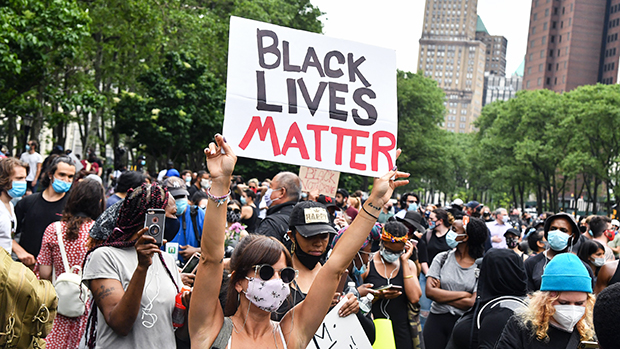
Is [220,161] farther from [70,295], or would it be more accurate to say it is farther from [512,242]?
[512,242]

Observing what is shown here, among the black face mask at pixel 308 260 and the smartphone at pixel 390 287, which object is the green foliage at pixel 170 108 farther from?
the black face mask at pixel 308 260

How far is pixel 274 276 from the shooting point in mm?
2934

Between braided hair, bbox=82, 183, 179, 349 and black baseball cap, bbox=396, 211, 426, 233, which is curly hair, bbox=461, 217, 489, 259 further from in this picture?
braided hair, bbox=82, 183, 179, 349

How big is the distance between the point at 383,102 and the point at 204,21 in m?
27.2

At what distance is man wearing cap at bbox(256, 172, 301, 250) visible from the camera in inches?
216

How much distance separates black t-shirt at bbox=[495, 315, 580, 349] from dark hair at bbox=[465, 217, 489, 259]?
2.18 m

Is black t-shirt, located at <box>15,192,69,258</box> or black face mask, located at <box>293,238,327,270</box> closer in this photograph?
black face mask, located at <box>293,238,327,270</box>

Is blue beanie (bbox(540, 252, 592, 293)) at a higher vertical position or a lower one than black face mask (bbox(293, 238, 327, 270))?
higher

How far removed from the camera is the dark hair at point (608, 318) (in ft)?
7.47

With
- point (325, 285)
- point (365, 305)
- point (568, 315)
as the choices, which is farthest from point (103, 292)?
point (568, 315)

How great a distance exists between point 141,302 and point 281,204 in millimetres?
2757

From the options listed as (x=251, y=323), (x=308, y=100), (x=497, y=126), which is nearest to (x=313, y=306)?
(x=251, y=323)

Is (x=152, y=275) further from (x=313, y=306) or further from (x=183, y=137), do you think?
(x=183, y=137)

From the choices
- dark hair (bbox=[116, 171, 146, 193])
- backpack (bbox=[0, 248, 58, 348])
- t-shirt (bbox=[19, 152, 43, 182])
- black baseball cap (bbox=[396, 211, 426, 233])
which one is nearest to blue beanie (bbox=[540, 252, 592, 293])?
backpack (bbox=[0, 248, 58, 348])
